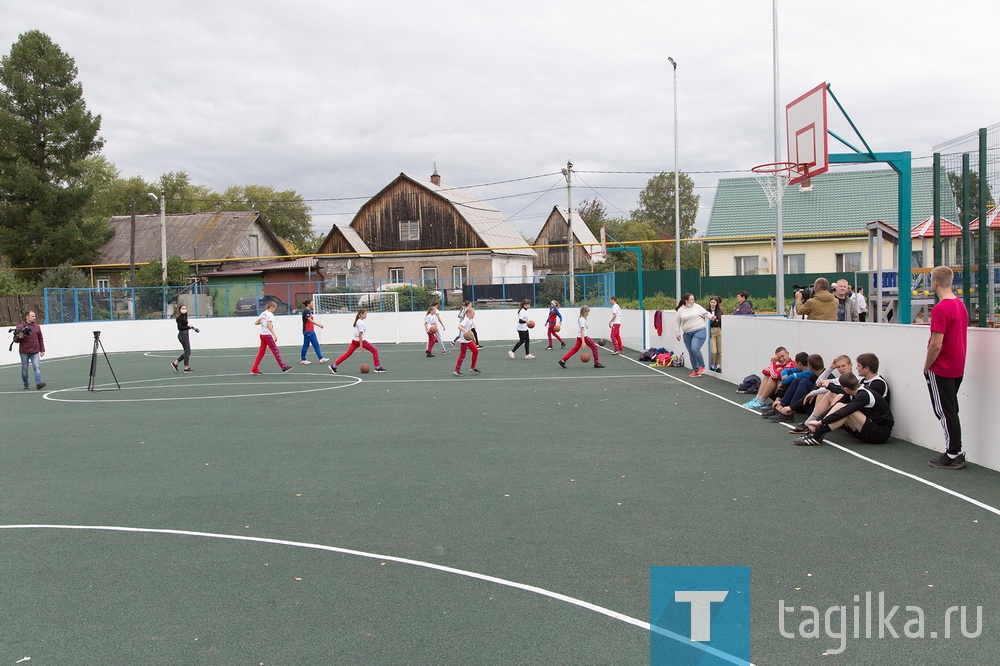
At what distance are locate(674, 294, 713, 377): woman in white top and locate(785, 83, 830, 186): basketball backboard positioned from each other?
327 cm

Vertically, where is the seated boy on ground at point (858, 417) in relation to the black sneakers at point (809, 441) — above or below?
above

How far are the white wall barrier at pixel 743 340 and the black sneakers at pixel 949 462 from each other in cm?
28

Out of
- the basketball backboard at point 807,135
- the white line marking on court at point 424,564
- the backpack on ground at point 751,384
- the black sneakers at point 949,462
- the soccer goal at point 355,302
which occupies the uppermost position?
the basketball backboard at point 807,135

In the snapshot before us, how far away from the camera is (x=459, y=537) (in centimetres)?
658

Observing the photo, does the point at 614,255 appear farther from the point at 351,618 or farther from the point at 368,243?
the point at 351,618

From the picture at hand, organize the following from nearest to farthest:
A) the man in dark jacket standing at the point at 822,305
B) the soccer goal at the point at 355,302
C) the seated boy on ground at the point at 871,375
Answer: the seated boy on ground at the point at 871,375, the man in dark jacket standing at the point at 822,305, the soccer goal at the point at 355,302

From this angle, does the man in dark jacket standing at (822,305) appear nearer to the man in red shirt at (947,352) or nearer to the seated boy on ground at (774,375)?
the seated boy on ground at (774,375)

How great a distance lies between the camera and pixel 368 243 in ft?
192

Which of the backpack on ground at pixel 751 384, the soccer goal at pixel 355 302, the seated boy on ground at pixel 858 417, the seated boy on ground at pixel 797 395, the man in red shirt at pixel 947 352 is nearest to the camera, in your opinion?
the man in red shirt at pixel 947 352

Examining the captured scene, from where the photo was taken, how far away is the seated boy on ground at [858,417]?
987 centimetres

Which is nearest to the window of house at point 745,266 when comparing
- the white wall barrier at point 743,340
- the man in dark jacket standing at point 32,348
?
the white wall barrier at point 743,340

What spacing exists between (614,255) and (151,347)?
42401 mm

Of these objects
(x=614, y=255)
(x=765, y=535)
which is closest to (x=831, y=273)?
(x=614, y=255)

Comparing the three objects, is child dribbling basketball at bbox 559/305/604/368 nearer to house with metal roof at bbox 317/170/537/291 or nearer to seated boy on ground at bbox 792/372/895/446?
seated boy on ground at bbox 792/372/895/446
